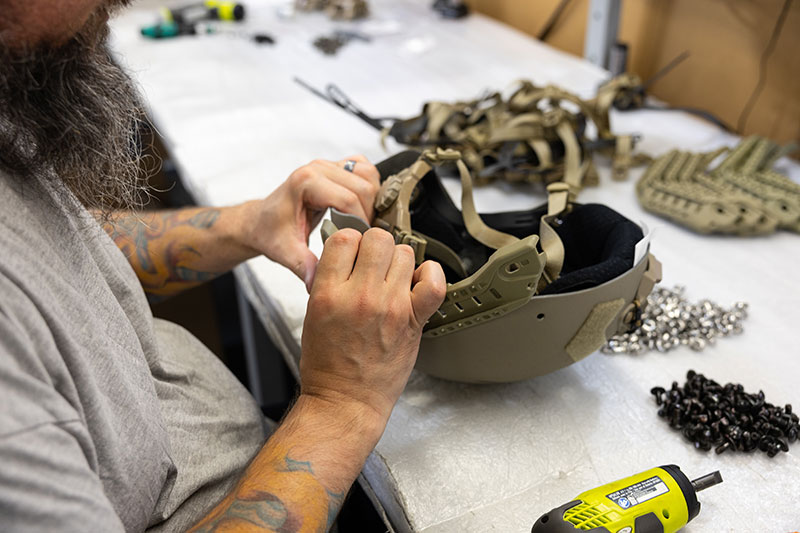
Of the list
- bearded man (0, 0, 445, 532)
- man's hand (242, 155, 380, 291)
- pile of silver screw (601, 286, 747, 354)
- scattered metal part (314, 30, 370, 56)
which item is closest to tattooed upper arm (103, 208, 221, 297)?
man's hand (242, 155, 380, 291)

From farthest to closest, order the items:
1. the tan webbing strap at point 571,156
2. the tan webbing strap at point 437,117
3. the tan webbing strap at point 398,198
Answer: the tan webbing strap at point 437,117 → the tan webbing strap at point 571,156 → the tan webbing strap at point 398,198

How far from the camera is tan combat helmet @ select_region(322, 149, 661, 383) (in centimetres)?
70

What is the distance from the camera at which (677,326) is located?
92 cm

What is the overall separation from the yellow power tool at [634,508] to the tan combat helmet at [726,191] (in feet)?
2.01

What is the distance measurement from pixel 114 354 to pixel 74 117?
213mm

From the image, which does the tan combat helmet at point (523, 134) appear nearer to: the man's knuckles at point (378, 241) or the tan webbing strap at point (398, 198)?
the tan webbing strap at point (398, 198)

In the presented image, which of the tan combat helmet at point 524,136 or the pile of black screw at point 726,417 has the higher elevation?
the tan combat helmet at point 524,136

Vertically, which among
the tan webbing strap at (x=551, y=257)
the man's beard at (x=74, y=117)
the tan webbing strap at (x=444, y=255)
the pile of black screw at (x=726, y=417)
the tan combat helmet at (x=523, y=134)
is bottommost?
the pile of black screw at (x=726, y=417)

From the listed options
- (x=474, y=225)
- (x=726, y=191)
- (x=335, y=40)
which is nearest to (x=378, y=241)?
(x=474, y=225)

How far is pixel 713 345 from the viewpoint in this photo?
0.90 meters

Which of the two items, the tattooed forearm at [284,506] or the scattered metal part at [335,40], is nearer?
the tattooed forearm at [284,506]

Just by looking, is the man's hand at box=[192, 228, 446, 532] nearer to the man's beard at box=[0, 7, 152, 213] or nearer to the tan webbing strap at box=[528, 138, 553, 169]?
the man's beard at box=[0, 7, 152, 213]

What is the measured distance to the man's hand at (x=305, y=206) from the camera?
86cm

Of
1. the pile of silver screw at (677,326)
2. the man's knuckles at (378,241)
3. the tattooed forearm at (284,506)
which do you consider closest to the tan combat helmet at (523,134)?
the pile of silver screw at (677,326)
